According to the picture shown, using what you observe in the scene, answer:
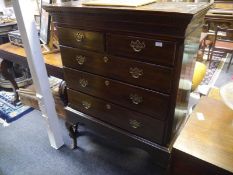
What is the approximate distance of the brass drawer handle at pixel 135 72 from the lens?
94cm

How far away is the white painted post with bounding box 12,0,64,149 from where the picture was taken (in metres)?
1.16

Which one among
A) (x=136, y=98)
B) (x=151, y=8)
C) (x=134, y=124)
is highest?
(x=151, y=8)

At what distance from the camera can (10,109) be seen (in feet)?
7.07

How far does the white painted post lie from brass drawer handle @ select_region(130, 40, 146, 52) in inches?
27.2

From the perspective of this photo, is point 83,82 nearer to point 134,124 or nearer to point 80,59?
point 80,59

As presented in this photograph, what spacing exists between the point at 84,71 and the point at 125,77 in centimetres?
29

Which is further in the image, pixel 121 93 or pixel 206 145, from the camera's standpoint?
pixel 121 93

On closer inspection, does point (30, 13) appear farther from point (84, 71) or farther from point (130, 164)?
point (130, 164)

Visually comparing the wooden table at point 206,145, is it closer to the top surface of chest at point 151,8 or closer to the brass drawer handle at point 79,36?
the top surface of chest at point 151,8

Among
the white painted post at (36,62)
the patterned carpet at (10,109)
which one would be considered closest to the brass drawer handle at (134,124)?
the white painted post at (36,62)

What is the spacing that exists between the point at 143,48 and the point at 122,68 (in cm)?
16

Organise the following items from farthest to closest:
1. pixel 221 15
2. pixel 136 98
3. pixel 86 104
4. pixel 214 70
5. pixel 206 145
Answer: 1. pixel 221 15
2. pixel 214 70
3. pixel 86 104
4. pixel 136 98
5. pixel 206 145

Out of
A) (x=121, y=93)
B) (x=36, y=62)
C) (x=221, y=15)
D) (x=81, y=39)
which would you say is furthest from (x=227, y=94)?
(x=221, y=15)

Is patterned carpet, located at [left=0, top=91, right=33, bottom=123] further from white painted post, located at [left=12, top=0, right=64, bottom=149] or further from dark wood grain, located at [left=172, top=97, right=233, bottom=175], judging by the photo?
dark wood grain, located at [left=172, top=97, right=233, bottom=175]
